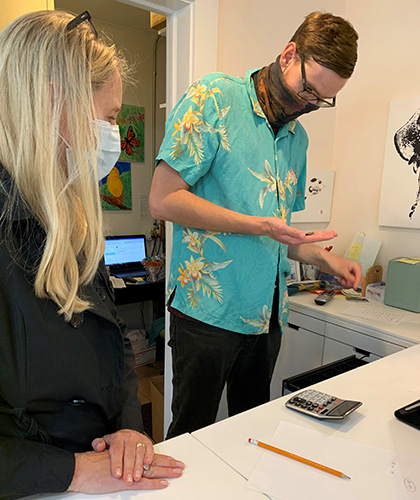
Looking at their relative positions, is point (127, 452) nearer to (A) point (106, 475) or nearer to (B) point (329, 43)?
(A) point (106, 475)

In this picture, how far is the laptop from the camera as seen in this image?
3.20 metres

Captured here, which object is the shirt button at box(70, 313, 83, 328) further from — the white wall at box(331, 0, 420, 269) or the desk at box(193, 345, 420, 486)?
the white wall at box(331, 0, 420, 269)

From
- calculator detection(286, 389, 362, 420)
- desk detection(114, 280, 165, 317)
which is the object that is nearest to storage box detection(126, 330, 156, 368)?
desk detection(114, 280, 165, 317)

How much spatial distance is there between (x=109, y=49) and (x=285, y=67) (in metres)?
0.66

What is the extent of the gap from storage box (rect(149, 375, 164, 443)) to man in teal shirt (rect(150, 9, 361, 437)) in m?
0.84

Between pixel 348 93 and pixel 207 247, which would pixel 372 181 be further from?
pixel 207 247

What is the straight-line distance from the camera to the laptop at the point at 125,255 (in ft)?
10.5

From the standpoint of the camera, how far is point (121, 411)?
90 centimetres

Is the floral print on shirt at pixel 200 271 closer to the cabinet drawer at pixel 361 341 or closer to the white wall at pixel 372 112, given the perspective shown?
the cabinet drawer at pixel 361 341

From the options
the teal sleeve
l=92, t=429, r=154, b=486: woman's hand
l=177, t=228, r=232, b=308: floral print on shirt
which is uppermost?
the teal sleeve

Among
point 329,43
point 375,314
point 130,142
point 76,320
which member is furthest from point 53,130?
point 130,142

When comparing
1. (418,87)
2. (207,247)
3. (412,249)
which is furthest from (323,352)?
(418,87)

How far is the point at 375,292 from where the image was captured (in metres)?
2.09

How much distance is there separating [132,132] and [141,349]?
1806 mm
